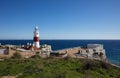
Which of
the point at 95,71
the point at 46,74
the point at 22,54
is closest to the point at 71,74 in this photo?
the point at 46,74

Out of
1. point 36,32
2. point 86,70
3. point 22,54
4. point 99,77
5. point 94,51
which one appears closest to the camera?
point 99,77

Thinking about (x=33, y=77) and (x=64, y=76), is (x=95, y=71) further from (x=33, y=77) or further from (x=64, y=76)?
(x=33, y=77)

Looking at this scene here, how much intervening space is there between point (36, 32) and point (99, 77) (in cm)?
2454

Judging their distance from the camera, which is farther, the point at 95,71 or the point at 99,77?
the point at 95,71

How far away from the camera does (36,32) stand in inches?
1483

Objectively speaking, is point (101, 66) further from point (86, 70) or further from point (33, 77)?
point (33, 77)

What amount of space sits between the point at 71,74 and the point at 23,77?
3.94 meters

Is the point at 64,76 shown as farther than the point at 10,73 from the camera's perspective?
No

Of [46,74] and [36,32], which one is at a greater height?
[36,32]

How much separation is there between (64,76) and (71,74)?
1.12 metres

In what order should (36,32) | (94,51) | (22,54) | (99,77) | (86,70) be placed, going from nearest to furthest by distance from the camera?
(99,77), (86,70), (22,54), (36,32), (94,51)

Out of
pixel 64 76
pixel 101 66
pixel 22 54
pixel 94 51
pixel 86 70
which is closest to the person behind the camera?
pixel 64 76

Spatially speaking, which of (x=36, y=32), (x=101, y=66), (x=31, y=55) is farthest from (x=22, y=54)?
(x=101, y=66)

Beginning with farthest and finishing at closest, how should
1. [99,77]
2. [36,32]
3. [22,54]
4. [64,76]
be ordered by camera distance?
[36,32]
[22,54]
[99,77]
[64,76]
